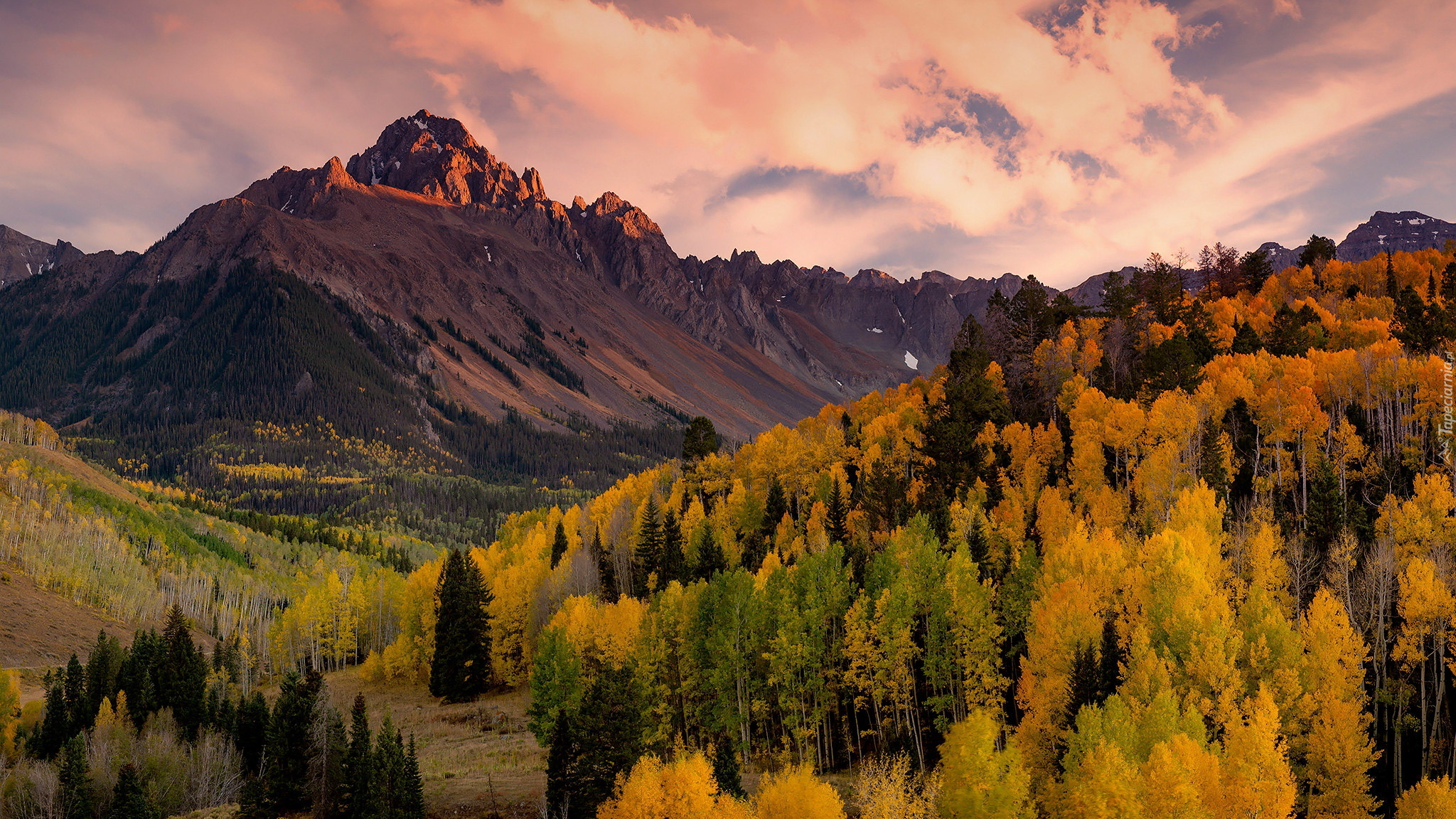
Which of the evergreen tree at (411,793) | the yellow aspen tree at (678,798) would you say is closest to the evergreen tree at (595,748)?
the yellow aspen tree at (678,798)

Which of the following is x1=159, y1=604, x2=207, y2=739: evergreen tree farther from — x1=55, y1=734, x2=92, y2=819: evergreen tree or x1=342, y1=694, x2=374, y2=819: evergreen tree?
x1=342, y1=694, x2=374, y2=819: evergreen tree

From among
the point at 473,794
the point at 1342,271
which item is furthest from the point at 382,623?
the point at 1342,271

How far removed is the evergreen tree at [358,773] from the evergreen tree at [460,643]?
2957cm

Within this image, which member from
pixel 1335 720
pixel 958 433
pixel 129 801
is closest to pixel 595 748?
pixel 129 801

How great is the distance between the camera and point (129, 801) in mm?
55656

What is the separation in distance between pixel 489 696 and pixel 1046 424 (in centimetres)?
6976

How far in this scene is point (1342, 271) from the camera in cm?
11812

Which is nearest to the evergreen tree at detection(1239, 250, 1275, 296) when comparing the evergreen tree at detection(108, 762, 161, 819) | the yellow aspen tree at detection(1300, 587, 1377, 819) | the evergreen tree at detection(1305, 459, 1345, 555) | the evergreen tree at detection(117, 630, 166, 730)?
the evergreen tree at detection(1305, 459, 1345, 555)

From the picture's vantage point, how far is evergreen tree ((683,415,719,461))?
11606 centimetres

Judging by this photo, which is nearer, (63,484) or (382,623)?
(382,623)

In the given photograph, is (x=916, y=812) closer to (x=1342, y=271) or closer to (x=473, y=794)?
(x=473, y=794)

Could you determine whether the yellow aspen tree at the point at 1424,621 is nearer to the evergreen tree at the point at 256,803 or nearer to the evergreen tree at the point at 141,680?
the evergreen tree at the point at 256,803

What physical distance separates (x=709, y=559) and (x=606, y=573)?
17261mm

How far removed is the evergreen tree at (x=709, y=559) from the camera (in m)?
84.6
